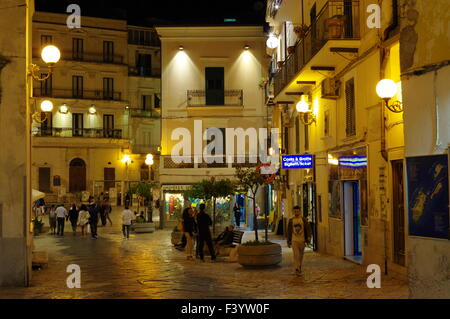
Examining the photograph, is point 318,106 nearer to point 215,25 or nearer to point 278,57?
point 278,57

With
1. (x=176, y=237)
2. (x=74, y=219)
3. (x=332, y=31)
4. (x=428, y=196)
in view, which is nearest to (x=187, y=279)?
(x=428, y=196)

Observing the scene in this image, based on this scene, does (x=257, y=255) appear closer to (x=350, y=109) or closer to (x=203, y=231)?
(x=203, y=231)

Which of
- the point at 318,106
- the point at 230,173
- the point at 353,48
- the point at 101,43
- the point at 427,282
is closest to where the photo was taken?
the point at 427,282

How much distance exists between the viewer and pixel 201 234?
17672 mm

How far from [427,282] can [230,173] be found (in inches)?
1012

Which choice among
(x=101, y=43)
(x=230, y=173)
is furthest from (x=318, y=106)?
(x=101, y=43)

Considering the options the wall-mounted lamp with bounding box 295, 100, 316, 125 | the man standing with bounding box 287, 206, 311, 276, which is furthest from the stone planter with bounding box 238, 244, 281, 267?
the wall-mounted lamp with bounding box 295, 100, 316, 125

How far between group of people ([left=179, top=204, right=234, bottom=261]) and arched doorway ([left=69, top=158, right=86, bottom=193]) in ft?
126

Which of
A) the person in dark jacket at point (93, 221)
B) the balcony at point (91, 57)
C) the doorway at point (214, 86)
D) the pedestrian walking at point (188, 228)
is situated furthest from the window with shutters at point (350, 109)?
the balcony at point (91, 57)

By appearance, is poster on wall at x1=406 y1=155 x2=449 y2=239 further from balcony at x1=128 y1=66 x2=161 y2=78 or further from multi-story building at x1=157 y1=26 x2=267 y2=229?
balcony at x1=128 y1=66 x2=161 y2=78

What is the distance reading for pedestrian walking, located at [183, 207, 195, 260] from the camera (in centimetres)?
1788

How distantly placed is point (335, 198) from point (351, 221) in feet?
3.00

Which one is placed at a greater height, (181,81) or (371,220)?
(181,81)

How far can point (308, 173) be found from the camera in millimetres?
21250
